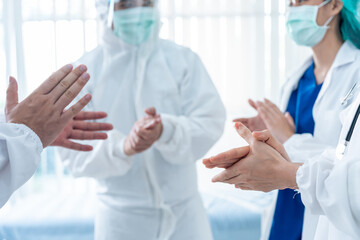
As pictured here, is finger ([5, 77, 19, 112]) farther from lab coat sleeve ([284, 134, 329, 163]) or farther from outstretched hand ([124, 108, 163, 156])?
lab coat sleeve ([284, 134, 329, 163])

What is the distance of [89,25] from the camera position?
4.63ft

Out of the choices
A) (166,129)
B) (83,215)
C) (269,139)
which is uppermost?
(269,139)

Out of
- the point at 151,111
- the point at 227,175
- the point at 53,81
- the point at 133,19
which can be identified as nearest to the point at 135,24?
the point at 133,19

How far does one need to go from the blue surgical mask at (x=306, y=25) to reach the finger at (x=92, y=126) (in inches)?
29.9

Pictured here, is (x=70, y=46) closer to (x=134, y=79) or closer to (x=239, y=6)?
(x=134, y=79)

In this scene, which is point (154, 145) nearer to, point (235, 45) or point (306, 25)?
point (306, 25)

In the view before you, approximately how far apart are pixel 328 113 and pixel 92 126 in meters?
0.78

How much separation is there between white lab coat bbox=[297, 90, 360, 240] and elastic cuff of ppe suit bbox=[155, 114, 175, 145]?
2.17ft

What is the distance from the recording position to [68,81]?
3.12 ft

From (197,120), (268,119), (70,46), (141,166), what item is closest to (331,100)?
(268,119)

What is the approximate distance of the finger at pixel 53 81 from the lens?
929 mm

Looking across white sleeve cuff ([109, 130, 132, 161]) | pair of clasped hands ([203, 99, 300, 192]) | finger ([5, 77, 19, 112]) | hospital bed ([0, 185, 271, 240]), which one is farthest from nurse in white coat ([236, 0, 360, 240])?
finger ([5, 77, 19, 112])

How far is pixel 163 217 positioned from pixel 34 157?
0.67 m

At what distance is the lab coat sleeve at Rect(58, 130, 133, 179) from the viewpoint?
4.51 ft
